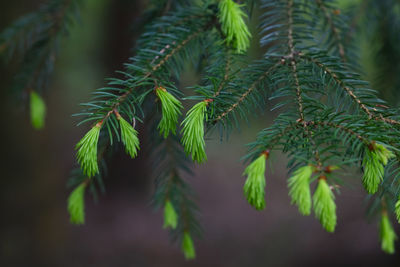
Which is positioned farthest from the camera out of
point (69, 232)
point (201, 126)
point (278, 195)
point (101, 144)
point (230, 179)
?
point (230, 179)

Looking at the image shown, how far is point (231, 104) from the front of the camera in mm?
792

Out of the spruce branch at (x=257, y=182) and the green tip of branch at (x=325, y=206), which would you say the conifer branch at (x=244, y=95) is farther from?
the green tip of branch at (x=325, y=206)

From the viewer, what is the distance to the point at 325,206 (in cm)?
63

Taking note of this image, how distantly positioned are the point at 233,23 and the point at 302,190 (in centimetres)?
48

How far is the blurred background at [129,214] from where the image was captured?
242 centimetres

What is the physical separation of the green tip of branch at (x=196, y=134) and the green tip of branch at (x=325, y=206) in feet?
0.82

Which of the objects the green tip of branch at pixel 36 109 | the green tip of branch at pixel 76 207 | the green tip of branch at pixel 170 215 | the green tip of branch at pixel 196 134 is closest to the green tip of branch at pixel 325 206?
the green tip of branch at pixel 196 134

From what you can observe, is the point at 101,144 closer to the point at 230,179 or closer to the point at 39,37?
the point at 39,37

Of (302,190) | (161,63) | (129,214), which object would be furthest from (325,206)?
(129,214)

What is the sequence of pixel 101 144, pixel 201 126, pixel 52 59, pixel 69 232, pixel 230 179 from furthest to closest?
pixel 230 179 → pixel 69 232 → pixel 52 59 → pixel 101 144 → pixel 201 126

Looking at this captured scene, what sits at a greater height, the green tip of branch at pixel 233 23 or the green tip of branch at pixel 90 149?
the green tip of branch at pixel 233 23

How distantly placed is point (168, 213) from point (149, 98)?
1.35 feet

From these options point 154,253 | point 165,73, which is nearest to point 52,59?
point 165,73

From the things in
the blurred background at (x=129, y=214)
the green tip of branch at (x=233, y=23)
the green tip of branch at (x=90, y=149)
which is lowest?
the blurred background at (x=129, y=214)
